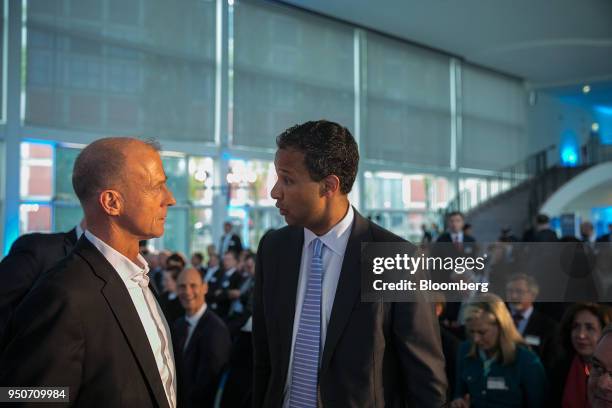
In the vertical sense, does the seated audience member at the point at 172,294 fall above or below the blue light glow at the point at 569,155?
below

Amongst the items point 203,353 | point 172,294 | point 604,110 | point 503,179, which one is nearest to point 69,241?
point 203,353

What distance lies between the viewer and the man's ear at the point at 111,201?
153 cm

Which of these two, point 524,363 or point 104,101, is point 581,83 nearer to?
point 104,101

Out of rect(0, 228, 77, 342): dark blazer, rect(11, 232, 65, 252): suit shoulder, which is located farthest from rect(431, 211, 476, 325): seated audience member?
rect(11, 232, 65, 252): suit shoulder

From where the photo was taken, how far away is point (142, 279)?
65.0 inches

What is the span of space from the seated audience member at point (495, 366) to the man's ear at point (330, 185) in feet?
5.56

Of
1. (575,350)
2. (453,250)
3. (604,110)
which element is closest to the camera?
(453,250)

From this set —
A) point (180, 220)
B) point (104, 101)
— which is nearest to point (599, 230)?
point (180, 220)

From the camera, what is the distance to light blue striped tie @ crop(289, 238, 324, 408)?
1.73 m

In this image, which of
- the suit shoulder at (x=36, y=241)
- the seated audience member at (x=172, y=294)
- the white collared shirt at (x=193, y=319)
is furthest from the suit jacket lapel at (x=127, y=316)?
the seated audience member at (x=172, y=294)

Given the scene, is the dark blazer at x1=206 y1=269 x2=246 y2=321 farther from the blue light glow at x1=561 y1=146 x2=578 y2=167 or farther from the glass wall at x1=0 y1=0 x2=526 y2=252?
the blue light glow at x1=561 y1=146 x2=578 y2=167

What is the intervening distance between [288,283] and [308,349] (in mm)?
217

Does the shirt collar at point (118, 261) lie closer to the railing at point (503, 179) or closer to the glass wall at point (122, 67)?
the glass wall at point (122, 67)

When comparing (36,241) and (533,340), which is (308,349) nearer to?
(36,241)
